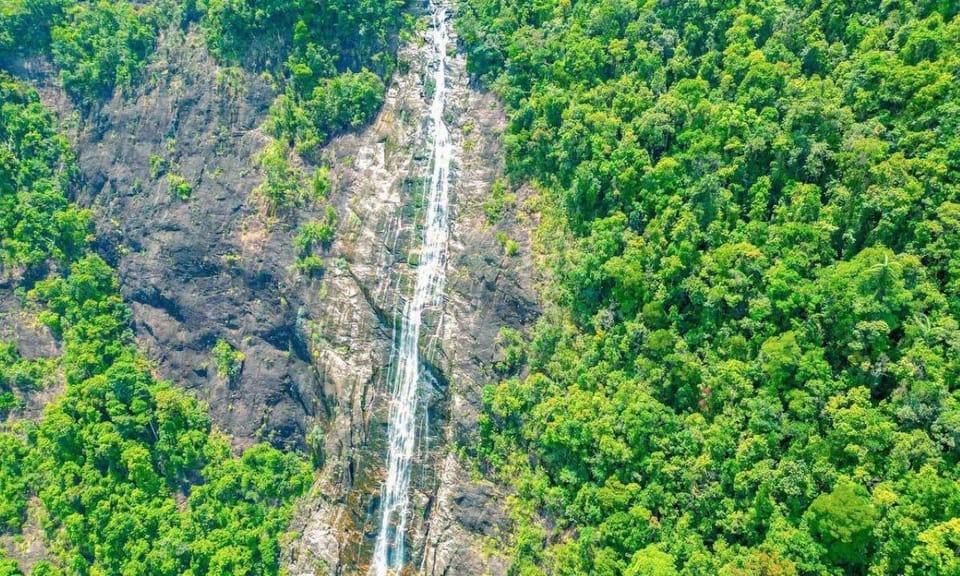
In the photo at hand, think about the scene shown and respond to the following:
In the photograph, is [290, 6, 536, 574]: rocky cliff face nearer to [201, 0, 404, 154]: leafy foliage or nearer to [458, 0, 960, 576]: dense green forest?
[201, 0, 404, 154]: leafy foliage

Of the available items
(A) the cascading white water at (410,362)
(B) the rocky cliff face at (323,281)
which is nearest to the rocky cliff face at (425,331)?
(B) the rocky cliff face at (323,281)

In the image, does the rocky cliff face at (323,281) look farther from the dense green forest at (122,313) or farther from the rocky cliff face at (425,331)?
the dense green forest at (122,313)

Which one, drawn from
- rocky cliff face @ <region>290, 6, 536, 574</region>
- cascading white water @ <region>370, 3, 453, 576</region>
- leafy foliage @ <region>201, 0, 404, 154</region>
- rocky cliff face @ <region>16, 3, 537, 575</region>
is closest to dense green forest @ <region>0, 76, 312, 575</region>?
rocky cliff face @ <region>16, 3, 537, 575</region>

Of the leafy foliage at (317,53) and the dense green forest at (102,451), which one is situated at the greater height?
the leafy foliage at (317,53)

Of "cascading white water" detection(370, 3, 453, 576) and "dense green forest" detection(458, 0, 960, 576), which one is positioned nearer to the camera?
"dense green forest" detection(458, 0, 960, 576)

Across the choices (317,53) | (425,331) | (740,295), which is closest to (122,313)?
(425,331)

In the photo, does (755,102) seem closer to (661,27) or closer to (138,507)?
(661,27)

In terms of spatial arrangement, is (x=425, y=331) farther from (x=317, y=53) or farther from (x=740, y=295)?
(x=317, y=53)

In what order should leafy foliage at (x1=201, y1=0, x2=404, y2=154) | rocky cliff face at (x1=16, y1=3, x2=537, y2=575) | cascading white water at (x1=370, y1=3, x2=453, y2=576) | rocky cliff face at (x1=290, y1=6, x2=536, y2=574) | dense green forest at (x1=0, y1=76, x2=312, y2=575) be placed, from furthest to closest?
leafy foliage at (x1=201, y1=0, x2=404, y2=154) < cascading white water at (x1=370, y1=3, x2=453, y2=576) < rocky cliff face at (x1=16, y1=3, x2=537, y2=575) < dense green forest at (x1=0, y1=76, x2=312, y2=575) < rocky cliff face at (x1=290, y1=6, x2=536, y2=574)
